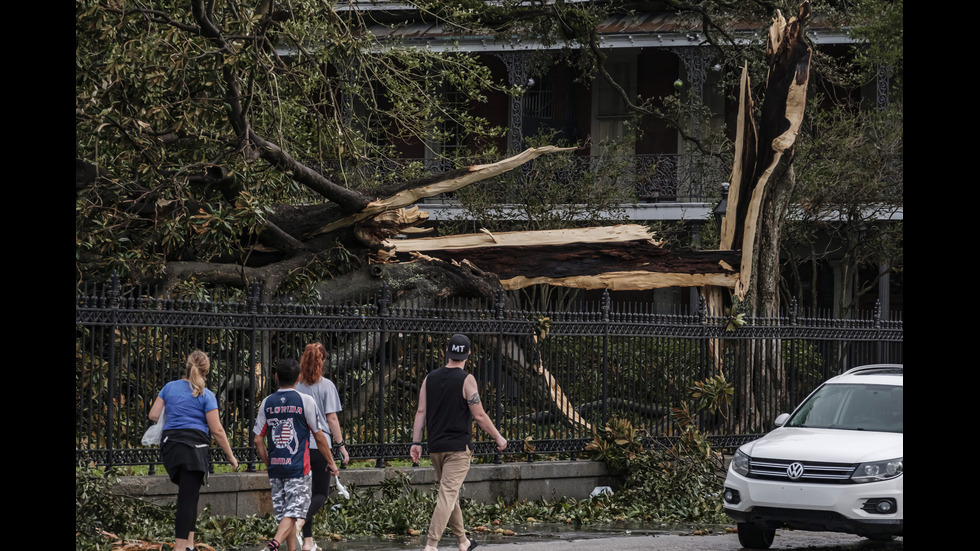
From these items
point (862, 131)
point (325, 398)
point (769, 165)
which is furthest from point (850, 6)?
point (325, 398)

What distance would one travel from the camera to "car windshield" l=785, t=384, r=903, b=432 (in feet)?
31.8

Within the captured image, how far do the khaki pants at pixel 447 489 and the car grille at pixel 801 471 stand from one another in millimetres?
2399

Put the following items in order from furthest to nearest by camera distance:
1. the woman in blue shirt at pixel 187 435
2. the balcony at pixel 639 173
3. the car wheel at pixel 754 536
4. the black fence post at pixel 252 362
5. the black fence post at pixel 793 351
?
the balcony at pixel 639 173, the black fence post at pixel 793 351, the black fence post at pixel 252 362, the car wheel at pixel 754 536, the woman in blue shirt at pixel 187 435

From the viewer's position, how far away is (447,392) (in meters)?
8.27

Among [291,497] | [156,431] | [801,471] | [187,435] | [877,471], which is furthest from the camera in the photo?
[801,471]

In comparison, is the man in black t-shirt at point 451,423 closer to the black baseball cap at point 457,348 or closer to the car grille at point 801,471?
the black baseball cap at point 457,348

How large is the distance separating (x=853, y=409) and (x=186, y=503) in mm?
5533

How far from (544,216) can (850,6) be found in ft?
Answer: 25.1

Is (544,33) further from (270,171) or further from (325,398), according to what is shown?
(325,398)

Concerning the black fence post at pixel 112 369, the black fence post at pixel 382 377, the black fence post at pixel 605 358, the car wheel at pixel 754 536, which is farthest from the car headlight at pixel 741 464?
the black fence post at pixel 112 369

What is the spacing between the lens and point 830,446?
9.03 m

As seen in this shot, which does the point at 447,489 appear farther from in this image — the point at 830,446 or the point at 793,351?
the point at 793,351

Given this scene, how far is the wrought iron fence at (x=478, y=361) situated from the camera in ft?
32.0

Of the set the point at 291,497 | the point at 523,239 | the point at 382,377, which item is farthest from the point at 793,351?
the point at 291,497
